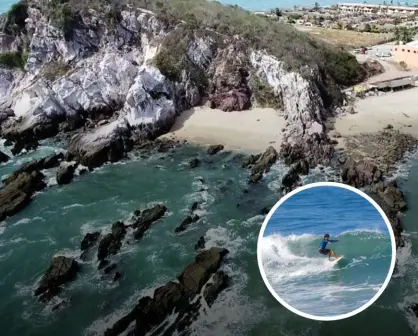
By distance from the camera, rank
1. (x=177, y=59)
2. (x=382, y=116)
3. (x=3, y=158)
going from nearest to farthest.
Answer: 1. (x=3, y=158)
2. (x=382, y=116)
3. (x=177, y=59)

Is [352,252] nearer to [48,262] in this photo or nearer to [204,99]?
[48,262]

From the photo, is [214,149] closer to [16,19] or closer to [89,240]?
[89,240]

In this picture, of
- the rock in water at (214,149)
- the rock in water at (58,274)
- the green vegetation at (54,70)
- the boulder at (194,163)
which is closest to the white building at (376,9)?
the green vegetation at (54,70)

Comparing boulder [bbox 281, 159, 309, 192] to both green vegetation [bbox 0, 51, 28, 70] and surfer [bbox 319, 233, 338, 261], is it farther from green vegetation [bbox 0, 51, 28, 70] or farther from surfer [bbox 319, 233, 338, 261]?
green vegetation [bbox 0, 51, 28, 70]

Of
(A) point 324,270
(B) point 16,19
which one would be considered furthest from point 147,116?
(A) point 324,270

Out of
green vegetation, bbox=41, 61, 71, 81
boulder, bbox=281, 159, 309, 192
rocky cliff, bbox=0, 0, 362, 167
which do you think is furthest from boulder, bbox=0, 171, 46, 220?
boulder, bbox=281, 159, 309, 192
